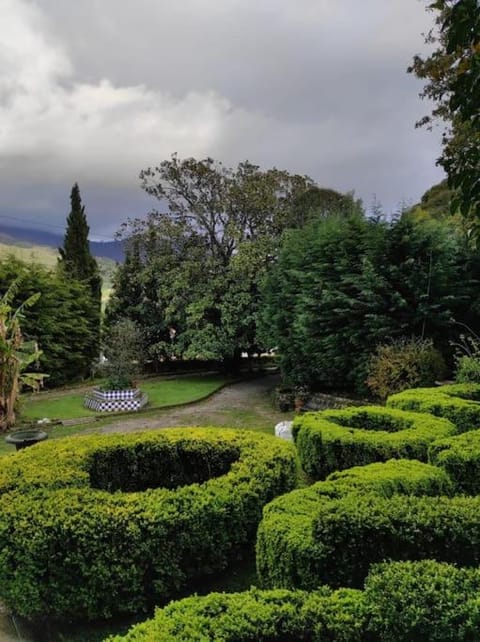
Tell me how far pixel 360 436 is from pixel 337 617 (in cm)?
377

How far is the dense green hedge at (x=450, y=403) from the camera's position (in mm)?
6770

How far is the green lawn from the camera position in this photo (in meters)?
13.2

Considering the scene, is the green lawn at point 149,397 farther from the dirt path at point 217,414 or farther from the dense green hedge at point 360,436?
the dense green hedge at point 360,436

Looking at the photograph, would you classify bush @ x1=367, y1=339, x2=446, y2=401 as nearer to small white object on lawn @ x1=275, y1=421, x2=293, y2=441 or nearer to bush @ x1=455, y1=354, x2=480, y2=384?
bush @ x1=455, y1=354, x2=480, y2=384

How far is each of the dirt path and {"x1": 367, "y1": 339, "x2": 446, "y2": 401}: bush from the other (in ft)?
9.74

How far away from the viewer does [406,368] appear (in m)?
9.82

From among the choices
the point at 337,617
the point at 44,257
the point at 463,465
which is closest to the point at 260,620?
the point at 337,617

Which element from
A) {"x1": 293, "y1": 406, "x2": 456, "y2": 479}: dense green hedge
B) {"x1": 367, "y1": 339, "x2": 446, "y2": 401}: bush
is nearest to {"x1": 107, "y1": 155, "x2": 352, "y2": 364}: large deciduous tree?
{"x1": 367, "y1": 339, "x2": 446, "y2": 401}: bush

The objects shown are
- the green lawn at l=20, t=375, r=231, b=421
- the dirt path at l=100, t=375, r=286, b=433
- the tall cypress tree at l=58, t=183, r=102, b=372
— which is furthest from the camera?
the tall cypress tree at l=58, t=183, r=102, b=372

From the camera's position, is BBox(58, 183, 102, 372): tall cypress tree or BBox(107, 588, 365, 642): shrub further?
BBox(58, 183, 102, 372): tall cypress tree

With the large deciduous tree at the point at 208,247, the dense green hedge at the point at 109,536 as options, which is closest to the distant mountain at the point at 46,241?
the large deciduous tree at the point at 208,247

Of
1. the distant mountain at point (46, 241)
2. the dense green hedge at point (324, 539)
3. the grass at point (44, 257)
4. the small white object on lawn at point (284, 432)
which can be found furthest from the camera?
the distant mountain at point (46, 241)

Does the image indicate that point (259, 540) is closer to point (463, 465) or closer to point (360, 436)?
point (463, 465)

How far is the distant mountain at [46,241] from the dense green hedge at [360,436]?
58.9ft
